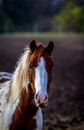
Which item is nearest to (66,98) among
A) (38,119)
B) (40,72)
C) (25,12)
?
(38,119)

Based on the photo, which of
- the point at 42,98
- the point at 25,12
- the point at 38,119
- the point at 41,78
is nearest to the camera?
the point at 42,98

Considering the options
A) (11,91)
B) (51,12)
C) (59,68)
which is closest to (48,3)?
(51,12)

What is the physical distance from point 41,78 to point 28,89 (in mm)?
429

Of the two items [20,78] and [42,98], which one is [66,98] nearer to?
[20,78]

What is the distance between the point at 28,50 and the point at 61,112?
5.11m

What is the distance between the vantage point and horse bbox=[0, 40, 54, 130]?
5.34 meters

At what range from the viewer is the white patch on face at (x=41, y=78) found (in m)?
5.21

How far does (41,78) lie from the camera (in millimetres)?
5281

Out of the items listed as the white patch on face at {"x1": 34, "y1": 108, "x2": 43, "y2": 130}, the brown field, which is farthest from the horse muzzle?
the brown field

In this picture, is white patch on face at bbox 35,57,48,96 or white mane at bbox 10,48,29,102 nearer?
white patch on face at bbox 35,57,48,96

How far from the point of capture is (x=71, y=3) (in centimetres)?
5394

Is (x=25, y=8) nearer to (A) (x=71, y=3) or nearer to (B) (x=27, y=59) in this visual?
(A) (x=71, y=3)

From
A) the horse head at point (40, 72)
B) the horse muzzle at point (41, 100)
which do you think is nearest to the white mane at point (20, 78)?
the horse head at point (40, 72)

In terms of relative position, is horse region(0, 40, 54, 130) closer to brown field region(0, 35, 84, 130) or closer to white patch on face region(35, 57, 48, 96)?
white patch on face region(35, 57, 48, 96)
